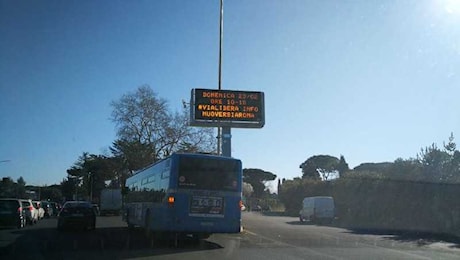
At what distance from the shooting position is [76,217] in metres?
24.7

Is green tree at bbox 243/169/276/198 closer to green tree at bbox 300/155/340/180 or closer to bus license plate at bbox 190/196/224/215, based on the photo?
green tree at bbox 300/155/340/180

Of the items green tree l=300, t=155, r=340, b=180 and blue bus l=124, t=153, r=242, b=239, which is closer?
blue bus l=124, t=153, r=242, b=239

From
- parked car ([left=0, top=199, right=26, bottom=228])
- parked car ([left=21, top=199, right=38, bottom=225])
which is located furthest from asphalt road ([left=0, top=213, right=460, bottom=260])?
parked car ([left=21, top=199, right=38, bottom=225])

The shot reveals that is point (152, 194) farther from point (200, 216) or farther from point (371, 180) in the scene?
point (371, 180)

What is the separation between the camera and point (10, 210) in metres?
26.6

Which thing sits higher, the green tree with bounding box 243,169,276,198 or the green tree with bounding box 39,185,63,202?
the green tree with bounding box 243,169,276,198

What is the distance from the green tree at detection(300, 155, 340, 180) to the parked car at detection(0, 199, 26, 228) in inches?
3028

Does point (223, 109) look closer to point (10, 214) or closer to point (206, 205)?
point (206, 205)

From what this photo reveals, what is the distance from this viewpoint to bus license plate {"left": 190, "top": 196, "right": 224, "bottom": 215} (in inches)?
661

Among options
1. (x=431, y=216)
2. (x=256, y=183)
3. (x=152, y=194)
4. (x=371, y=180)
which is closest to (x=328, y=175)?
(x=256, y=183)

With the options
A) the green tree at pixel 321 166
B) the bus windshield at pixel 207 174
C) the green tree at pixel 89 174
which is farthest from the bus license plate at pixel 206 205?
the green tree at pixel 321 166

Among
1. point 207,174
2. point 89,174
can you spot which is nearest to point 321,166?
point 89,174

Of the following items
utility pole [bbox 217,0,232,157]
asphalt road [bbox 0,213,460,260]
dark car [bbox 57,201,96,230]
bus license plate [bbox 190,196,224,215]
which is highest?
utility pole [bbox 217,0,232,157]

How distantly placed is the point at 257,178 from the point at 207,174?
96.8m
